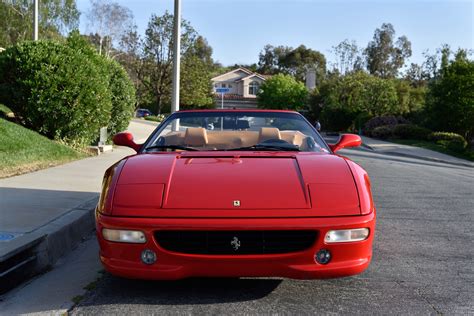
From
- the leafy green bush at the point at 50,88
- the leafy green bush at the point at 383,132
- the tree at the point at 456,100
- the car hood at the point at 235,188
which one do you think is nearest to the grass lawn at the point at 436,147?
the leafy green bush at the point at 383,132

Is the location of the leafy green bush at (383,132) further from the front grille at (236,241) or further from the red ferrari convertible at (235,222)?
the front grille at (236,241)

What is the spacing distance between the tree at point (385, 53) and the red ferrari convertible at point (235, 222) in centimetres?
7173

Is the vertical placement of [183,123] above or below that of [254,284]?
above

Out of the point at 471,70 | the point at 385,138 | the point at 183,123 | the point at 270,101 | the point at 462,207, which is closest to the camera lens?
the point at 183,123

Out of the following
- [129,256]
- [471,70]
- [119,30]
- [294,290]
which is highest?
[119,30]

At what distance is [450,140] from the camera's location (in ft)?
87.1

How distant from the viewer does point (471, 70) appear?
93.6ft

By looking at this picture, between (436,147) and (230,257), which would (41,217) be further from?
(436,147)

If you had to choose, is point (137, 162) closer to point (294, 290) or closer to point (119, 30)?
point (294, 290)

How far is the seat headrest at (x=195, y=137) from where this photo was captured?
496 centimetres

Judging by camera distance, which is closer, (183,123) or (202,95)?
→ (183,123)

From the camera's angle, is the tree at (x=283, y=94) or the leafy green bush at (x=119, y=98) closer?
the leafy green bush at (x=119, y=98)

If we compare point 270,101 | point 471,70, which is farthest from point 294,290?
point 270,101

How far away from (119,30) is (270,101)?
21885mm
